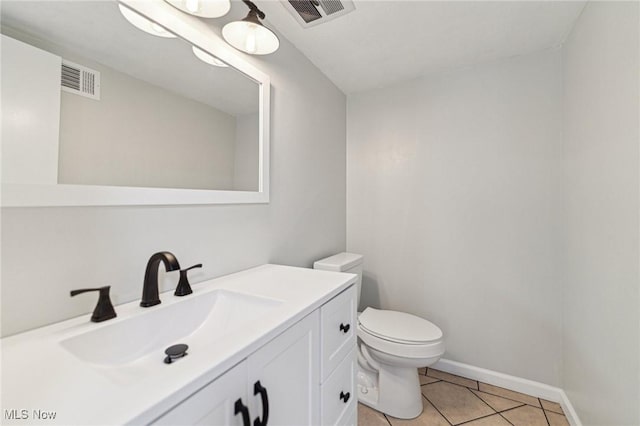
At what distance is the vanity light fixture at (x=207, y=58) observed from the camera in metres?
1.08

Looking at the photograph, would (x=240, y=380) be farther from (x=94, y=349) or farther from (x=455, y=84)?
(x=455, y=84)

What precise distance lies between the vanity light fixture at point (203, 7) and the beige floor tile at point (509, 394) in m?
2.56

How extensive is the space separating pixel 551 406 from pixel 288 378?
1.87 metres

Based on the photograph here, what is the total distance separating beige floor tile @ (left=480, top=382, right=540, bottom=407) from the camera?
165 centimetres

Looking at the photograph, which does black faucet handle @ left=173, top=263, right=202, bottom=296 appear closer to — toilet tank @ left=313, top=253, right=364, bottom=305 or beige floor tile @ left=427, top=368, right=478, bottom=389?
toilet tank @ left=313, top=253, right=364, bottom=305

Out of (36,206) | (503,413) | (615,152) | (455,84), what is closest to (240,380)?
(36,206)

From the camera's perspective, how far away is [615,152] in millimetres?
1042

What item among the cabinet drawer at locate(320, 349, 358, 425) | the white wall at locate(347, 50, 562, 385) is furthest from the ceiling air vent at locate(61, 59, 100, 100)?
the white wall at locate(347, 50, 562, 385)

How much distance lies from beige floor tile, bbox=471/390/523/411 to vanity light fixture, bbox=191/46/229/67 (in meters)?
2.40

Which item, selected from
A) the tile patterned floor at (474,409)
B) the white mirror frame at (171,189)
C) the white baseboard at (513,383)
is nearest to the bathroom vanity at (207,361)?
the white mirror frame at (171,189)

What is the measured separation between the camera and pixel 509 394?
5.61 feet

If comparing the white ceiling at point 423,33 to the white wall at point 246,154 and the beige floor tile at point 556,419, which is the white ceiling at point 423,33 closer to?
the white wall at point 246,154

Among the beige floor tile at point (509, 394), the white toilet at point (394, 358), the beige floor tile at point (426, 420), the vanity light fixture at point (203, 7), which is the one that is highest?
the vanity light fixture at point (203, 7)

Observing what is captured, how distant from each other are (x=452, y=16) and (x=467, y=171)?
0.96 metres
